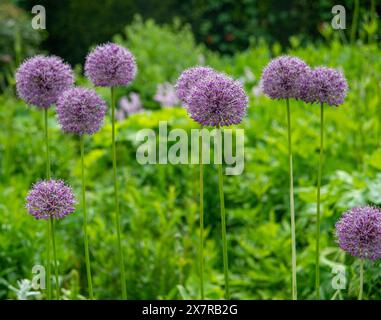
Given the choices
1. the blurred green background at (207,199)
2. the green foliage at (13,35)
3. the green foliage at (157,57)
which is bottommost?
the blurred green background at (207,199)

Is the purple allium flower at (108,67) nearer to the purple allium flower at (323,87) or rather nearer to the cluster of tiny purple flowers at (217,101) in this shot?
the cluster of tiny purple flowers at (217,101)

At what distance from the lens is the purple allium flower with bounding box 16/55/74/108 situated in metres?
2.23

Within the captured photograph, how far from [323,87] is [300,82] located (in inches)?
3.7

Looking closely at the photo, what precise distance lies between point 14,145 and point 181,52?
10.7 feet

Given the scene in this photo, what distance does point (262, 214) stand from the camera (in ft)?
14.2

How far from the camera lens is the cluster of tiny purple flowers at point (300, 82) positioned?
7.02ft

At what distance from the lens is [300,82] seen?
2.15 meters

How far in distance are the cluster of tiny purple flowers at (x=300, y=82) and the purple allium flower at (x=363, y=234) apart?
16.9 inches

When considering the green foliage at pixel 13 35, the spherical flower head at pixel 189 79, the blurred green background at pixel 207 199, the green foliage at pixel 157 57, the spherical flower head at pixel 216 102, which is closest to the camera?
the spherical flower head at pixel 216 102

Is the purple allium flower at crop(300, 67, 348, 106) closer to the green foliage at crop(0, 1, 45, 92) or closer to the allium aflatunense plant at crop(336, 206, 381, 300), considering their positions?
the allium aflatunense plant at crop(336, 206, 381, 300)

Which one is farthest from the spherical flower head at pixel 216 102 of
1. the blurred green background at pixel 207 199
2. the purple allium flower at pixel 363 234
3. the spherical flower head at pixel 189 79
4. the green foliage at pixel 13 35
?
the green foliage at pixel 13 35

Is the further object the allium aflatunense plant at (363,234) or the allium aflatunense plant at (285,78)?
the allium aflatunense plant at (285,78)

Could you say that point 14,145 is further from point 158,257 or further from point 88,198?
point 158,257

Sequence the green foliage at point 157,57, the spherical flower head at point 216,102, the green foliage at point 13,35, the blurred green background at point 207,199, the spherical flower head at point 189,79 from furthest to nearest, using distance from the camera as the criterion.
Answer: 1. the green foliage at point 13,35
2. the green foliage at point 157,57
3. the blurred green background at point 207,199
4. the spherical flower head at point 189,79
5. the spherical flower head at point 216,102
